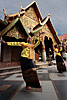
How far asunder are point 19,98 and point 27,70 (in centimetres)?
69

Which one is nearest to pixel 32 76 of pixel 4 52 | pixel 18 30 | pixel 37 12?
pixel 18 30

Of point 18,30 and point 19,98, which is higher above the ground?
point 18,30

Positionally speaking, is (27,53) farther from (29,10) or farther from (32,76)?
(29,10)

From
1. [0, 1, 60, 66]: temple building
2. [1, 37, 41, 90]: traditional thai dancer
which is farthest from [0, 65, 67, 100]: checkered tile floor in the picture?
[0, 1, 60, 66]: temple building

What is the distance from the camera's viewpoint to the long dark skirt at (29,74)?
196cm

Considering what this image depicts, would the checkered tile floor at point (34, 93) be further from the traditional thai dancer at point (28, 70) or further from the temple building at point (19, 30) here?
the temple building at point (19, 30)

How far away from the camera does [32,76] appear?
6.49ft

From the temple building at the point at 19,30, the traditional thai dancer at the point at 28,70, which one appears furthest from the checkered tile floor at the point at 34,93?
the temple building at the point at 19,30

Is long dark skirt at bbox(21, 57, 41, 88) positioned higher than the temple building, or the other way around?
the temple building

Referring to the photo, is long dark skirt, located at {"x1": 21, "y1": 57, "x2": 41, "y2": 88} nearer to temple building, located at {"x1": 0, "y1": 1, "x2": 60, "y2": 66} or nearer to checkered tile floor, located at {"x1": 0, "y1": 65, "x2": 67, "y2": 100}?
checkered tile floor, located at {"x1": 0, "y1": 65, "x2": 67, "y2": 100}

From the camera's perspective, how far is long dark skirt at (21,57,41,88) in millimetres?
1961

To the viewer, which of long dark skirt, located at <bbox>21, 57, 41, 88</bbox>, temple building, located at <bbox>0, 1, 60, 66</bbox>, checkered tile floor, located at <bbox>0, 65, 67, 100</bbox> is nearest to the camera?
checkered tile floor, located at <bbox>0, 65, 67, 100</bbox>

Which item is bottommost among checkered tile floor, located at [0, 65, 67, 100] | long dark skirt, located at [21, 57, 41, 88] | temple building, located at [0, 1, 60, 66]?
checkered tile floor, located at [0, 65, 67, 100]

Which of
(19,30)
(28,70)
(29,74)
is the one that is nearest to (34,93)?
(29,74)
